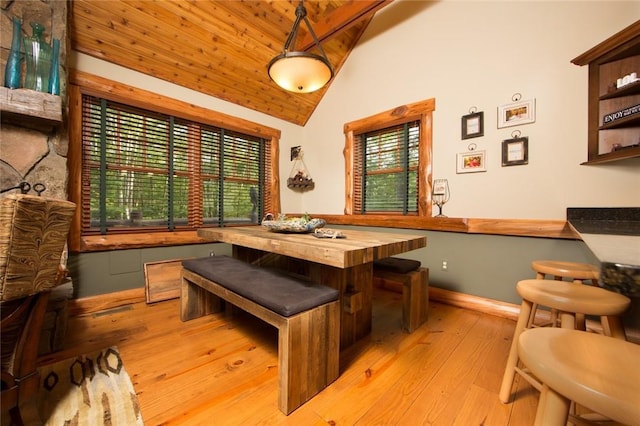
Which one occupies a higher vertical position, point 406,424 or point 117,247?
point 117,247

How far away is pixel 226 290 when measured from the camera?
162cm

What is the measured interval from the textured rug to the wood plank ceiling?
2750 mm

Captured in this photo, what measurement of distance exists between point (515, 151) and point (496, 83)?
0.69m

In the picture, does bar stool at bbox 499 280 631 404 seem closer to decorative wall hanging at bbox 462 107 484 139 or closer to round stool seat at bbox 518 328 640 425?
round stool seat at bbox 518 328 640 425

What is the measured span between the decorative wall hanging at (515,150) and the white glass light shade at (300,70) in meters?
1.76

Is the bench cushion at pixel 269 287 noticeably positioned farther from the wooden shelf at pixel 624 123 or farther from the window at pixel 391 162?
the wooden shelf at pixel 624 123

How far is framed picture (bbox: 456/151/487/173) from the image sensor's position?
2.46 m

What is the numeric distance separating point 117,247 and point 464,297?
3549 mm

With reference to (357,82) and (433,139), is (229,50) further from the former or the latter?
(433,139)

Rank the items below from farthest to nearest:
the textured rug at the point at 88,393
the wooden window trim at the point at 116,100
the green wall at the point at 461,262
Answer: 1. the wooden window trim at the point at 116,100
2. the green wall at the point at 461,262
3. the textured rug at the point at 88,393

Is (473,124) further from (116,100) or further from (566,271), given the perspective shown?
(116,100)

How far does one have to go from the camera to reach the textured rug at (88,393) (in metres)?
1.15

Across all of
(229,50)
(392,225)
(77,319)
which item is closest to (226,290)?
(77,319)

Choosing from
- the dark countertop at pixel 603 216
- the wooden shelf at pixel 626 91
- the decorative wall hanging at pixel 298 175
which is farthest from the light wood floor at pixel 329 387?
the decorative wall hanging at pixel 298 175
